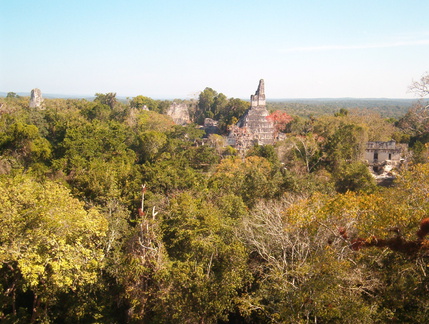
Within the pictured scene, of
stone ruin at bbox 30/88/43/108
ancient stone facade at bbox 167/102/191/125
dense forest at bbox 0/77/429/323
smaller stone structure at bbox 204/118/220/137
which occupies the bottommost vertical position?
dense forest at bbox 0/77/429/323

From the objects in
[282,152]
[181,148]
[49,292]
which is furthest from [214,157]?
[49,292]

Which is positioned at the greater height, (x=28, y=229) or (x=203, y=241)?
(x=28, y=229)

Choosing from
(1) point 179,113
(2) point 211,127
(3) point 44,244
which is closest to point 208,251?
(3) point 44,244

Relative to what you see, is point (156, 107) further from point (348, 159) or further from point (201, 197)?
point (201, 197)

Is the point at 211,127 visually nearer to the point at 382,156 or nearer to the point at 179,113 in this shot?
the point at 179,113

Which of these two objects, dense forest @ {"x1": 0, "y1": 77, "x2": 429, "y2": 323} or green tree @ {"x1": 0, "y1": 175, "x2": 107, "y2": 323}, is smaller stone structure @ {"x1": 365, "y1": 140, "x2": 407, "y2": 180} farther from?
green tree @ {"x1": 0, "y1": 175, "x2": 107, "y2": 323}

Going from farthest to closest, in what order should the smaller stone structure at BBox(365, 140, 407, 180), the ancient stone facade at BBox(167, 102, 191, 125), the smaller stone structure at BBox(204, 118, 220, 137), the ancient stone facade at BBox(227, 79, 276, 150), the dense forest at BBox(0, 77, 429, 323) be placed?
the ancient stone facade at BBox(167, 102, 191, 125) < the smaller stone structure at BBox(204, 118, 220, 137) < the ancient stone facade at BBox(227, 79, 276, 150) < the smaller stone structure at BBox(365, 140, 407, 180) < the dense forest at BBox(0, 77, 429, 323)

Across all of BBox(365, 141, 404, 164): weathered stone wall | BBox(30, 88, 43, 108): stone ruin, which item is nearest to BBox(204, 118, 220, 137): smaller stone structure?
BBox(365, 141, 404, 164): weathered stone wall
